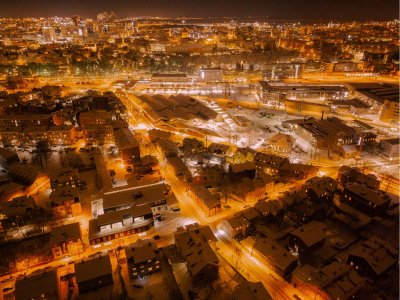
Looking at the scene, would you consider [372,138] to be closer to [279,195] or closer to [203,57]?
[279,195]

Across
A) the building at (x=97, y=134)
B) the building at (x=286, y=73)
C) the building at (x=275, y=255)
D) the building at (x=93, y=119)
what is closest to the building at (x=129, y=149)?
the building at (x=97, y=134)

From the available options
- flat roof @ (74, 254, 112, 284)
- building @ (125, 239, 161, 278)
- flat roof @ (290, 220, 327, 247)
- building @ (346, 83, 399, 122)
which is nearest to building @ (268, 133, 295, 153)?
flat roof @ (290, 220, 327, 247)

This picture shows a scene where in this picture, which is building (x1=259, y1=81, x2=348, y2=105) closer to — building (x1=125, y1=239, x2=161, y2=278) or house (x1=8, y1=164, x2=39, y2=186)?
house (x1=8, y1=164, x2=39, y2=186)

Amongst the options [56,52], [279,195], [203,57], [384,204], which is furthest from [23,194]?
[56,52]

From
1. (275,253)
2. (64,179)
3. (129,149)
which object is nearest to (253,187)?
(275,253)

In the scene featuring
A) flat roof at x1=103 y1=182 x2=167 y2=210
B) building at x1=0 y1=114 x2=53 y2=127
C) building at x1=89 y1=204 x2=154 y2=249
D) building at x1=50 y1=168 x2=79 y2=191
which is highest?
building at x1=0 y1=114 x2=53 y2=127
